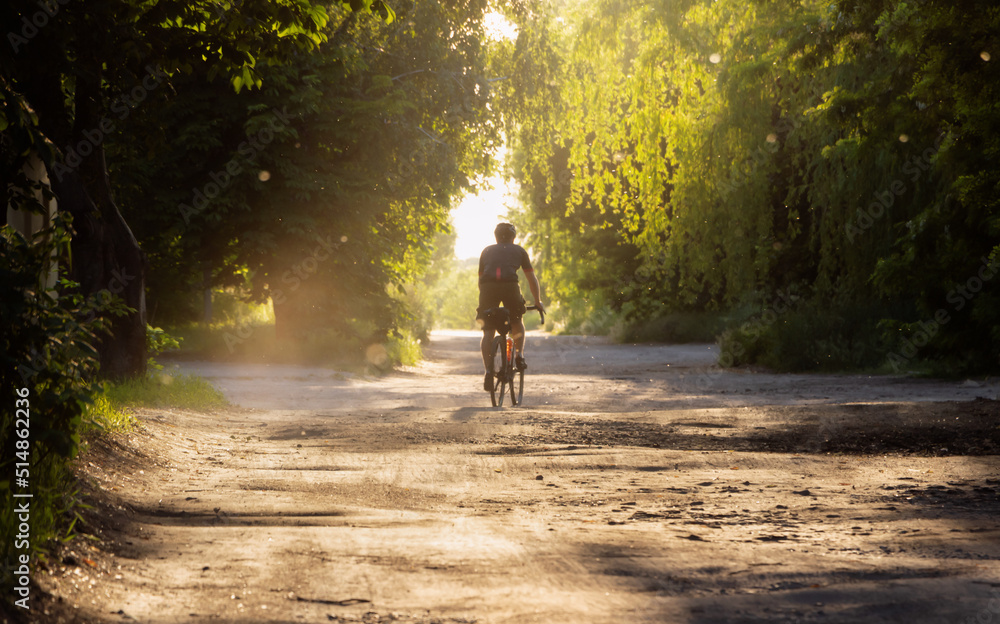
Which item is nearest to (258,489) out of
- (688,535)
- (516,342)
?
(688,535)

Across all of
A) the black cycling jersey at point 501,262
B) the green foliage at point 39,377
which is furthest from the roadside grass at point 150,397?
the black cycling jersey at point 501,262

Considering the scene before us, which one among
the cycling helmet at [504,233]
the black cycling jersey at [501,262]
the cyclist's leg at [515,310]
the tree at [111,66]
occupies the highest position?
the tree at [111,66]

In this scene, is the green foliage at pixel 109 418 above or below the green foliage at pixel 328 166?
below

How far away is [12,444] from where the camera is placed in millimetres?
3562

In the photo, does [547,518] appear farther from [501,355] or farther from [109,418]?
[501,355]

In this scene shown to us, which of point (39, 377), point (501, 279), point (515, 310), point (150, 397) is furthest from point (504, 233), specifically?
point (39, 377)

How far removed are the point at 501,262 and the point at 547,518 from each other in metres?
5.70

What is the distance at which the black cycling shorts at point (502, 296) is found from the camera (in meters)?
9.86

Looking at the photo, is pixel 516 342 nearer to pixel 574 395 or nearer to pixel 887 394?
pixel 574 395

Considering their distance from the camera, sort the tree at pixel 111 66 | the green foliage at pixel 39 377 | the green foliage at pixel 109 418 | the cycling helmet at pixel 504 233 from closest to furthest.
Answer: the green foliage at pixel 39 377 → the tree at pixel 111 66 → the green foliage at pixel 109 418 → the cycling helmet at pixel 504 233

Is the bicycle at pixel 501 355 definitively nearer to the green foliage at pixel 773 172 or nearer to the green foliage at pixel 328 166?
the green foliage at pixel 773 172

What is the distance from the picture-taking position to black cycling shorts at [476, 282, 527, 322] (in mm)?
9859

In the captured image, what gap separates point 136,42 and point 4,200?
7.87ft

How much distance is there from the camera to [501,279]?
9828mm
